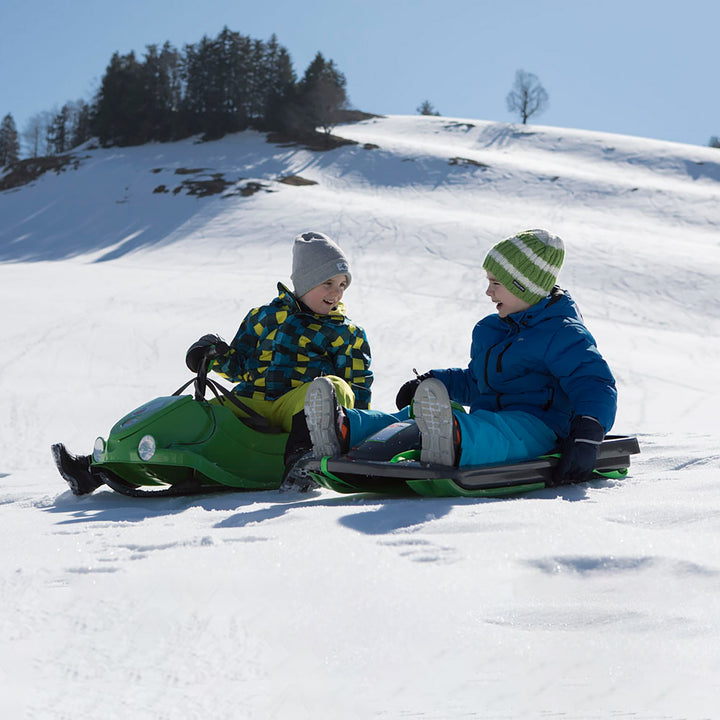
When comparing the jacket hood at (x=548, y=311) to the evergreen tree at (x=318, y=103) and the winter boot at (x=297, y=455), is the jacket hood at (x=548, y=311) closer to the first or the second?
the winter boot at (x=297, y=455)

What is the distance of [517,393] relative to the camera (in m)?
3.53

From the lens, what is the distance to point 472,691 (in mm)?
1388

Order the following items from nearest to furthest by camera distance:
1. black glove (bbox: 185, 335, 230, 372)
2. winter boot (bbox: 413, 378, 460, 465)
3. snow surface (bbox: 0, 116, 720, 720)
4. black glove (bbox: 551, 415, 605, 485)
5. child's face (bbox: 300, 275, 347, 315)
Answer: snow surface (bbox: 0, 116, 720, 720) → winter boot (bbox: 413, 378, 460, 465) → black glove (bbox: 551, 415, 605, 485) → black glove (bbox: 185, 335, 230, 372) → child's face (bbox: 300, 275, 347, 315)

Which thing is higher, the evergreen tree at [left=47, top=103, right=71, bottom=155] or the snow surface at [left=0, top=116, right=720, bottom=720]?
the evergreen tree at [left=47, top=103, right=71, bottom=155]

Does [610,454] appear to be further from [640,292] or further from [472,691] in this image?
[640,292]

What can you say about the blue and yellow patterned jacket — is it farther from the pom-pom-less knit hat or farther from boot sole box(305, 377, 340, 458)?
boot sole box(305, 377, 340, 458)

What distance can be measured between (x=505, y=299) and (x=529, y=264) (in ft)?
0.62

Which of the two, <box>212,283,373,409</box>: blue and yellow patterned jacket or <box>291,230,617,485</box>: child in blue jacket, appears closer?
<box>291,230,617,485</box>: child in blue jacket

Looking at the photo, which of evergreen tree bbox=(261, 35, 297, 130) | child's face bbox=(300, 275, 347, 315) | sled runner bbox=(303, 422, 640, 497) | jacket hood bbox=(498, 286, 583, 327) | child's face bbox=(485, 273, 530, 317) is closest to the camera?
sled runner bbox=(303, 422, 640, 497)

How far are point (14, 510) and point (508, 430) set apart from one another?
2.06m

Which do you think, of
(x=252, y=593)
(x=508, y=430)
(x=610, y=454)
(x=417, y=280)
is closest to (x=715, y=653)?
(x=252, y=593)

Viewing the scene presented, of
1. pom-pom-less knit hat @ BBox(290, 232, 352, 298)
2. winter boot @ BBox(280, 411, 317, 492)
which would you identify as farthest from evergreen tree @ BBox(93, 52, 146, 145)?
winter boot @ BBox(280, 411, 317, 492)

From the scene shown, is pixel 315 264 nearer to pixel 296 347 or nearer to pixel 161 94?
pixel 296 347

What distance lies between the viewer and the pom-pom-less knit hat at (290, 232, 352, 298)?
408 cm
